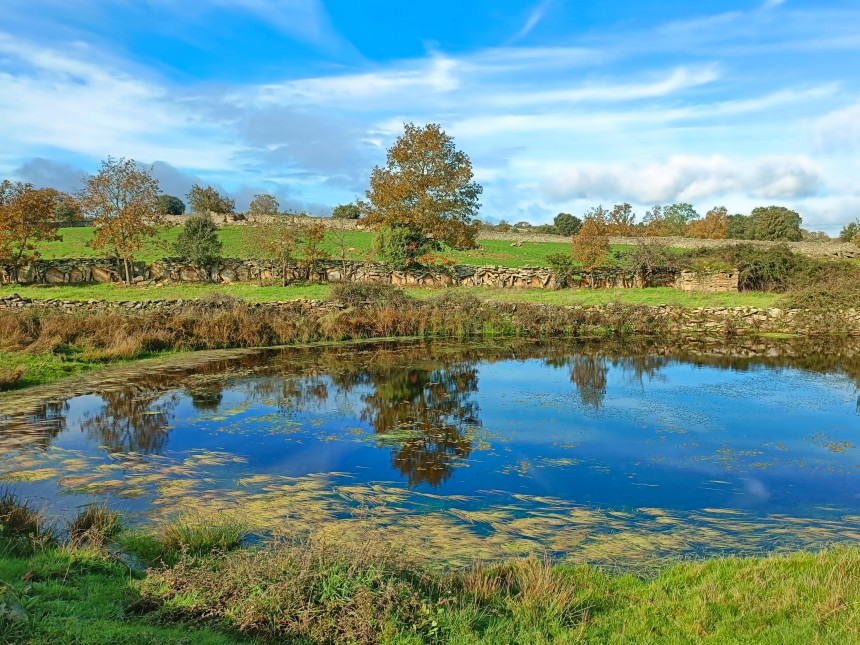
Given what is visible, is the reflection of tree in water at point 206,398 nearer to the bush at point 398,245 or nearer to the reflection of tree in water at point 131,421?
the reflection of tree in water at point 131,421

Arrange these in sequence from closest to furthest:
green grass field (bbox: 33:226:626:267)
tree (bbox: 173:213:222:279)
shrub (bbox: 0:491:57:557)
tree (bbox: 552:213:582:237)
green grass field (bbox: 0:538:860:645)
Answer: green grass field (bbox: 0:538:860:645) < shrub (bbox: 0:491:57:557) < tree (bbox: 173:213:222:279) < green grass field (bbox: 33:226:626:267) < tree (bbox: 552:213:582:237)

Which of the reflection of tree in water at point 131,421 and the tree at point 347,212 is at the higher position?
the tree at point 347,212

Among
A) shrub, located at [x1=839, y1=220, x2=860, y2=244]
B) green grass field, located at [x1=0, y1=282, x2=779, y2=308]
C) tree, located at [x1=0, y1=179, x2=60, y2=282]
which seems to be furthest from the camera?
shrub, located at [x1=839, y1=220, x2=860, y2=244]

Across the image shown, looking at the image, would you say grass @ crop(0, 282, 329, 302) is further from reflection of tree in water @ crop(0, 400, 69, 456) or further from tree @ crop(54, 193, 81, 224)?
reflection of tree in water @ crop(0, 400, 69, 456)

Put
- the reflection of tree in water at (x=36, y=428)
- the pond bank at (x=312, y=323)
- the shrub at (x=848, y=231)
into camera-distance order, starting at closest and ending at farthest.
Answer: the reflection of tree in water at (x=36, y=428)
the pond bank at (x=312, y=323)
the shrub at (x=848, y=231)

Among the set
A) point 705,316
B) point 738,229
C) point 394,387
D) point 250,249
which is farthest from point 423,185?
point 738,229

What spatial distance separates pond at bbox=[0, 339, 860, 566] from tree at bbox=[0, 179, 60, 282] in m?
22.4

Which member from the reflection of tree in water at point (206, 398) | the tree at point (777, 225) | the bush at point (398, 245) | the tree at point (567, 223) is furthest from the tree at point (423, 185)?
the tree at point (567, 223)

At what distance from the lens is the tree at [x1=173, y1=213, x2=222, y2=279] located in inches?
1361

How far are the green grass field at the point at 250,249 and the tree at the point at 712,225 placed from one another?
967 inches

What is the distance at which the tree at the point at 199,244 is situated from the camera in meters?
34.6

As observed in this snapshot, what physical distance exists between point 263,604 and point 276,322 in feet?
61.7

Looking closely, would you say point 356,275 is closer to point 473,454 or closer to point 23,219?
point 23,219

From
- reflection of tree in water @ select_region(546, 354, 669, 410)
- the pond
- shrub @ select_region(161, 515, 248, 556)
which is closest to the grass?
the pond
